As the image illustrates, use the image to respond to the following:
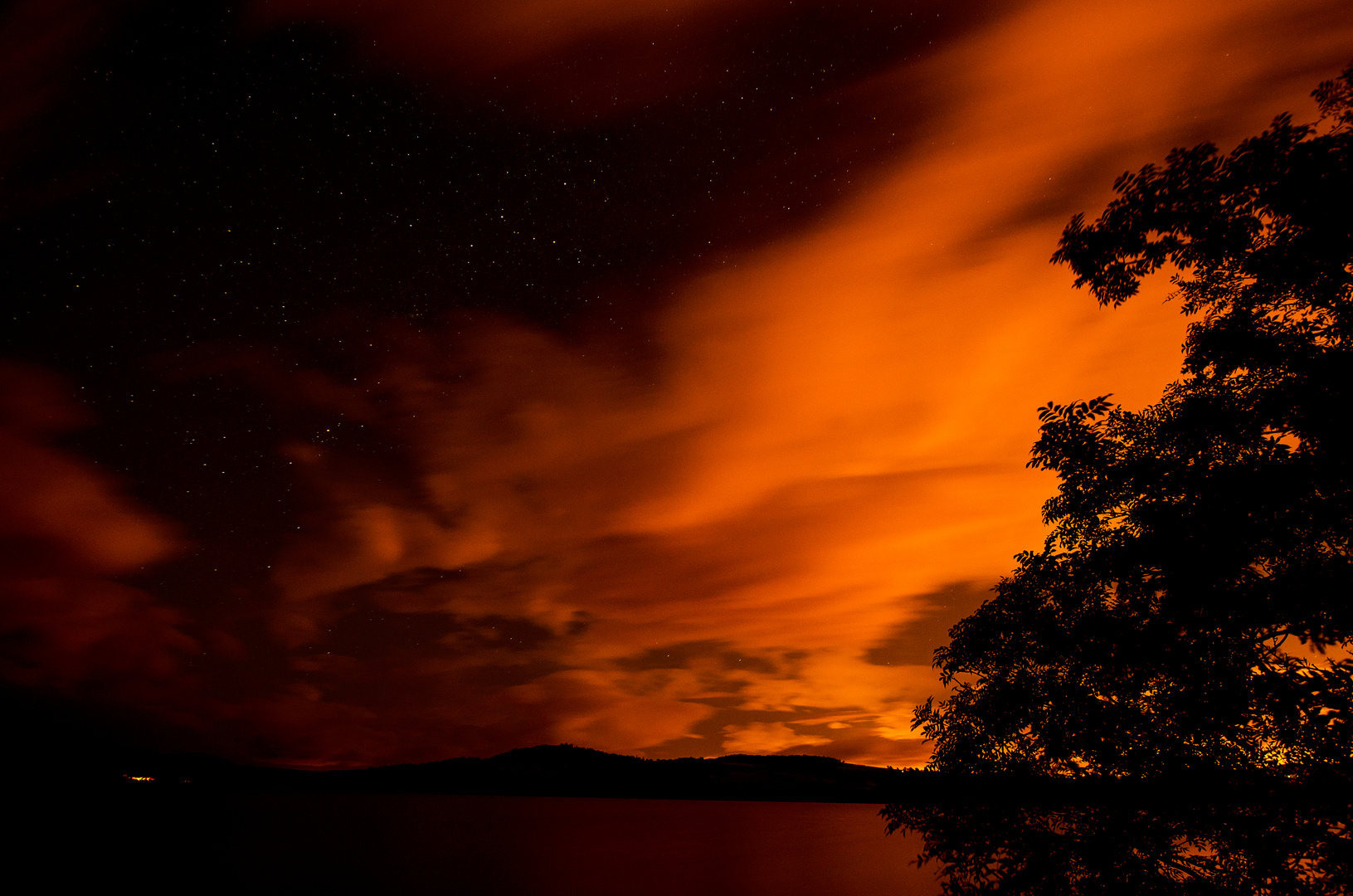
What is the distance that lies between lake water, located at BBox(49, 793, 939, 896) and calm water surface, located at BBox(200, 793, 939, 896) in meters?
0.24

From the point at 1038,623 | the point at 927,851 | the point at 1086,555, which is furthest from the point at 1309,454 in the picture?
the point at 927,851

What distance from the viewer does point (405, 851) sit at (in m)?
100

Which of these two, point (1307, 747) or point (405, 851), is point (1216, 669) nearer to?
point (1307, 747)

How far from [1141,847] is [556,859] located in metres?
106

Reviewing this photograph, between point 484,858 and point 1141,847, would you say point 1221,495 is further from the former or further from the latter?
point 484,858

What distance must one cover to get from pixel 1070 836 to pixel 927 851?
307cm

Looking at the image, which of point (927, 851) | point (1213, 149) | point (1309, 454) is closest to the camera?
point (1309, 454)

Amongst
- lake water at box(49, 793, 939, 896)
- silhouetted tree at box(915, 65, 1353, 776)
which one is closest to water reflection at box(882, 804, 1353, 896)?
silhouetted tree at box(915, 65, 1353, 776)

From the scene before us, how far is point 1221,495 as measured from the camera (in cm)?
712

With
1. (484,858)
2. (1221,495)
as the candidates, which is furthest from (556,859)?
(1221,495)

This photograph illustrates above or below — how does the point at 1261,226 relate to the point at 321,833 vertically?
above

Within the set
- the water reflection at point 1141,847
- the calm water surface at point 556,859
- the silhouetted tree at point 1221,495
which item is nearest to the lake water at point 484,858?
the calm water surface at point 556,859

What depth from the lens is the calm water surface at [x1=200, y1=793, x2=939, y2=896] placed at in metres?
73.5

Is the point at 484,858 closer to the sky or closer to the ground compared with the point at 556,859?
closer to the sky
